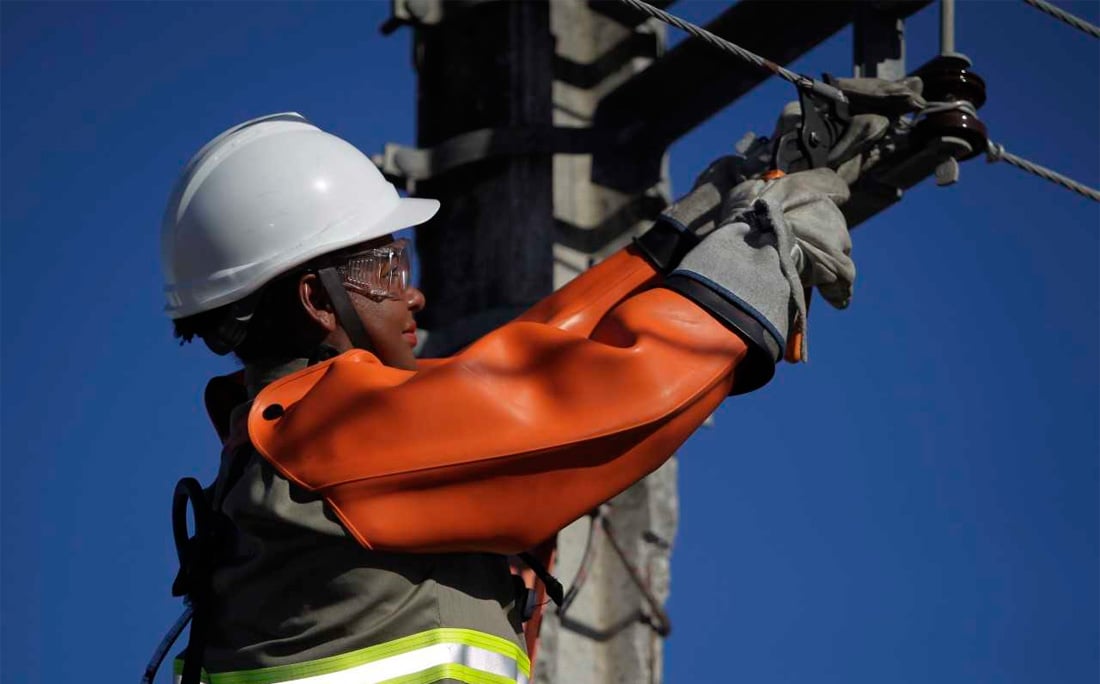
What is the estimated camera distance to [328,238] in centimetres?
438

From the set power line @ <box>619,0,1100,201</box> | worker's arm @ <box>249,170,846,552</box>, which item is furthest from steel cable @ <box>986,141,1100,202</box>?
worker's arm @ <box>249,170,846,552</box>

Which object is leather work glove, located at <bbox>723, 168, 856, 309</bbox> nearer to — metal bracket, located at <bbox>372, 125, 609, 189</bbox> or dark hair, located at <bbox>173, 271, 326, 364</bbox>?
dark hair, located at <bbox>173, 271, 326, 364</bbox>

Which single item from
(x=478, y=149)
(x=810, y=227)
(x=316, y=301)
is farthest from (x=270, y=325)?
(x=478, y=149)

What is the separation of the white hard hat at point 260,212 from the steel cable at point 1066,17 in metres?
1.78

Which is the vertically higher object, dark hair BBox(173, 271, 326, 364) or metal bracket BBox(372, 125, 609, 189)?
dark hair BBox(173, 271, 326, 364)

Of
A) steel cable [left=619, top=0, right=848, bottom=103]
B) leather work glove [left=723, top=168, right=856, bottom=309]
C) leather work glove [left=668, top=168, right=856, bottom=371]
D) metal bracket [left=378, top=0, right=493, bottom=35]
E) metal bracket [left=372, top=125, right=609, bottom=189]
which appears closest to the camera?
leather work glove [left=668, top=168, right=856, bottom=371]

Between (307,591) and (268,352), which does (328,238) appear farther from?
(307,591)

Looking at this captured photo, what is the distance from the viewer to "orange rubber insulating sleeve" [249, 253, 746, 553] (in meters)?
3.94

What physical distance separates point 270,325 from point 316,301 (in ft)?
0.39

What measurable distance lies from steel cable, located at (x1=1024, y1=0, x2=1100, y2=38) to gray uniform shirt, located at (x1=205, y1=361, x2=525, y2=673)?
2.18 m

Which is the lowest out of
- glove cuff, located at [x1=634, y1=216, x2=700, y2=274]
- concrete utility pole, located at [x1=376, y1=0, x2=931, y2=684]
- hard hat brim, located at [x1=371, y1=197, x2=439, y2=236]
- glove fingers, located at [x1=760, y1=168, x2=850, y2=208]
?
concrete utility pole, located at [x1=376, y1=0, x2=931, y2=684]

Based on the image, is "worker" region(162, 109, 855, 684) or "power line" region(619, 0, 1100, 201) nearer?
"worker" region(162, 109, 855, 684)

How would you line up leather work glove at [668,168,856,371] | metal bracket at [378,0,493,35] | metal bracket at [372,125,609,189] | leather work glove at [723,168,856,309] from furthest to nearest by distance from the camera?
metal bracket at [378,0,493,35]
metal bracket at [372,125,609,189]
leather work glove at [723,168,856,309]
leather work glove at [668,168,856,371]

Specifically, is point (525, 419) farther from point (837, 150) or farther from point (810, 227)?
point (837, 150)
